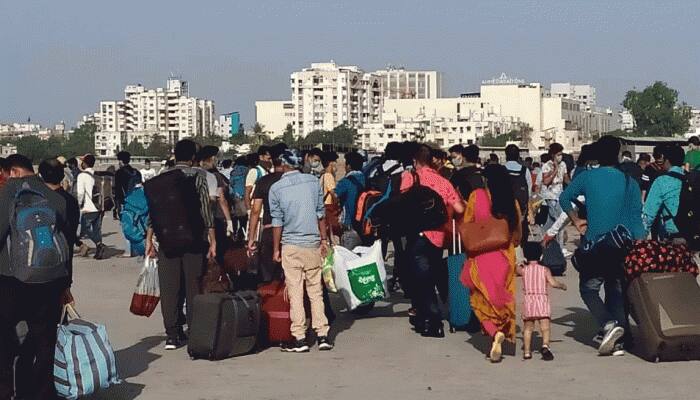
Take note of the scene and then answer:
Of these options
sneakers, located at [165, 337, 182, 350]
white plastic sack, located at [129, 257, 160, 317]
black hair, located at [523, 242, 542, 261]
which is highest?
black hair, located at [523, 242, 542, 261]

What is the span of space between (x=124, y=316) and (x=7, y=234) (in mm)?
5060

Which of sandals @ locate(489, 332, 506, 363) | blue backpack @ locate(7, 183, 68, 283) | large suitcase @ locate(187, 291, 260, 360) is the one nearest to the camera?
blue backpack @ locate(7, 183, 68, 283)

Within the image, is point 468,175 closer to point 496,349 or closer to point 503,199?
point 503,199

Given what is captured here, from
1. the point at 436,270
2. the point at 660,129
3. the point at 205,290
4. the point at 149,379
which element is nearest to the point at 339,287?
the point at 436,270

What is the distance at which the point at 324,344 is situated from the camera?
33.7 ft

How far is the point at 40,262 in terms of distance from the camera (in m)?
7.70

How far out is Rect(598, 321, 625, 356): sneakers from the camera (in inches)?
382

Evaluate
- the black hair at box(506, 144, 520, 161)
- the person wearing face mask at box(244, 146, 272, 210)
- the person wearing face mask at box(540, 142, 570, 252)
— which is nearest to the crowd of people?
the black hair at box(506, 144, 520, 161)

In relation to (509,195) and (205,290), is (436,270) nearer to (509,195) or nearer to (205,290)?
(509,195)

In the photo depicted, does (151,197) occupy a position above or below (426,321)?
above

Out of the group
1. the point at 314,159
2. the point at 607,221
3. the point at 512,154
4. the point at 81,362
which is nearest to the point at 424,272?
the point at 607,221

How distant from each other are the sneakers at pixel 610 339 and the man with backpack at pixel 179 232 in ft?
10.8

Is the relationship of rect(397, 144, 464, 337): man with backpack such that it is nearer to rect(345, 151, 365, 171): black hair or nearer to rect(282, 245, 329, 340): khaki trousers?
rect(282, 245, 329, 340): khaki trousers

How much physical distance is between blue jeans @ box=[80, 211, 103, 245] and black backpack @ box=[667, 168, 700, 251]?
10.6 metres
